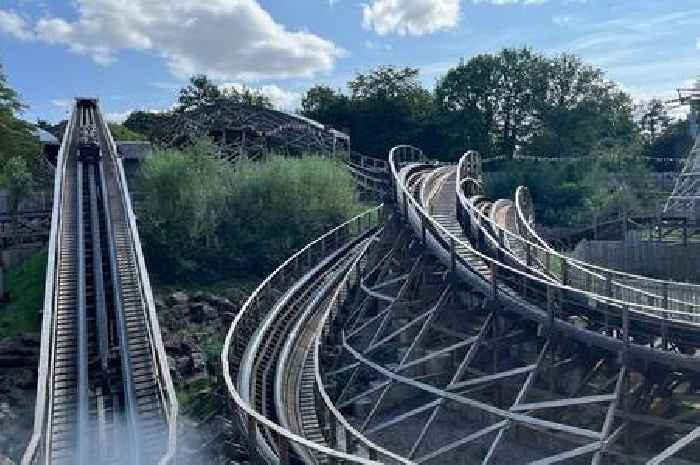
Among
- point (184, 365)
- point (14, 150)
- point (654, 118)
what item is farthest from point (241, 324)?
point (654, 118)

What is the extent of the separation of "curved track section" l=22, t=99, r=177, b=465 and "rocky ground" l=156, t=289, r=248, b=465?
93 cm

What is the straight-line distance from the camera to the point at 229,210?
2898 centimetres

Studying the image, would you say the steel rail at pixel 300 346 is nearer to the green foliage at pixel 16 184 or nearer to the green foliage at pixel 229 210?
the green foliage at pixel 229 210

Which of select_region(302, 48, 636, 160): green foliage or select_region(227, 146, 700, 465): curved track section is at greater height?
select_region(302, 48, 636, 160): green foliage

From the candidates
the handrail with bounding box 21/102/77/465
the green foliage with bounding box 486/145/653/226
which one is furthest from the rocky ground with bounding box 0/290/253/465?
the green foliage with bounding box 486/145/653/226

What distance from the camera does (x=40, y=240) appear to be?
29.1 metres

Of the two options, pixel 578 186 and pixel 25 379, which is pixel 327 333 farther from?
→ pixel 578 186

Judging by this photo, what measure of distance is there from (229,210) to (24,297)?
8.78m

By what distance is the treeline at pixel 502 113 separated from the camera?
5188 centimetres

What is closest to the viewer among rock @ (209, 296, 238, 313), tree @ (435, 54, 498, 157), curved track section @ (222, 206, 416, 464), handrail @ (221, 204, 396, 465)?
handrail @ (221, 204, 396, 465)

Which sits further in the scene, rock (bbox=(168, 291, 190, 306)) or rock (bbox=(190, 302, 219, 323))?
rock (bbox=(168, 291, 190, 306))

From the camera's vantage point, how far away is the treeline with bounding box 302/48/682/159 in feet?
170

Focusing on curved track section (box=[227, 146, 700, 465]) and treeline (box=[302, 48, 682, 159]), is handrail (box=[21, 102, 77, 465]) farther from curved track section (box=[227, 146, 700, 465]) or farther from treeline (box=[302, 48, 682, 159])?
treeline (box=[302, 48, 682, 159])

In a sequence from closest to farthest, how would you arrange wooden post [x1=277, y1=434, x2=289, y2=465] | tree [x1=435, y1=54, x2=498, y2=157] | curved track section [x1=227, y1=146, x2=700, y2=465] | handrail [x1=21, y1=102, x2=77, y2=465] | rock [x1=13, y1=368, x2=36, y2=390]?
wooden post [x1=277, y1=434, x2=289, y2=465] < handrail [x1=21, y1=102, x2=77, y2=465] < curved track section [x1=227, y1=146, x2=700, y2=465] < rock [x1=13, y1=368, x2=36, y2=390] < tree [x1=435, y1=54, x2=498, y2=157]
